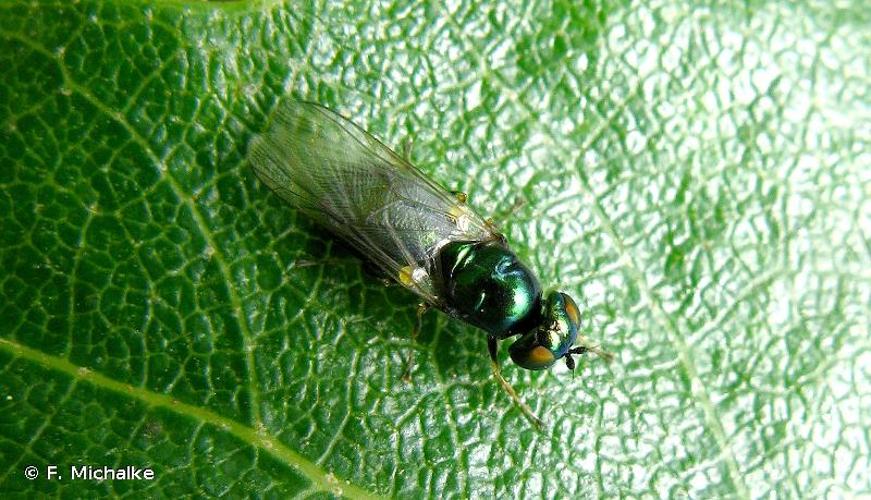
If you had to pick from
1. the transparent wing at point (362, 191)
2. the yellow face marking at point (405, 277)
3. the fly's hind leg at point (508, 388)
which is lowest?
the fly's hind leg at point (508, 388)

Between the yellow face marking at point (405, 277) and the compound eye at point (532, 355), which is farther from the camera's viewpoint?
the yellow face marking at point (405, 277)

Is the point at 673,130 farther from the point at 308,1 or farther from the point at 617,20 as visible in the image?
the point at 308,1

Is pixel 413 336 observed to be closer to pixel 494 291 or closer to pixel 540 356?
pixel 494 291

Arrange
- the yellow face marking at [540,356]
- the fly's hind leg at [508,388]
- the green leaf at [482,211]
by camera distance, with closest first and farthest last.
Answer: the green leaf at [482,211] < the yellow face marking at [540,356] < the fly's hind leg at [508,388]

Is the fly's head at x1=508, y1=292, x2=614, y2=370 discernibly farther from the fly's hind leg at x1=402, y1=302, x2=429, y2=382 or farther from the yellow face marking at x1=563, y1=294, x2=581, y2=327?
the fly's hind leg at x1=402, y1=302, x2=429, y2=382

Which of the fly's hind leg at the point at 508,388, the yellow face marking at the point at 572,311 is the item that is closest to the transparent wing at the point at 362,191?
the fly's hind leg at the point at 508,388

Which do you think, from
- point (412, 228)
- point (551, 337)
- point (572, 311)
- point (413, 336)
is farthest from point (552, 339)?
point (412, 228)

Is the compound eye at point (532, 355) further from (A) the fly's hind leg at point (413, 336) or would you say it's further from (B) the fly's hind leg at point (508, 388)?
(A) the fly's hind leg at point (413, 336)
